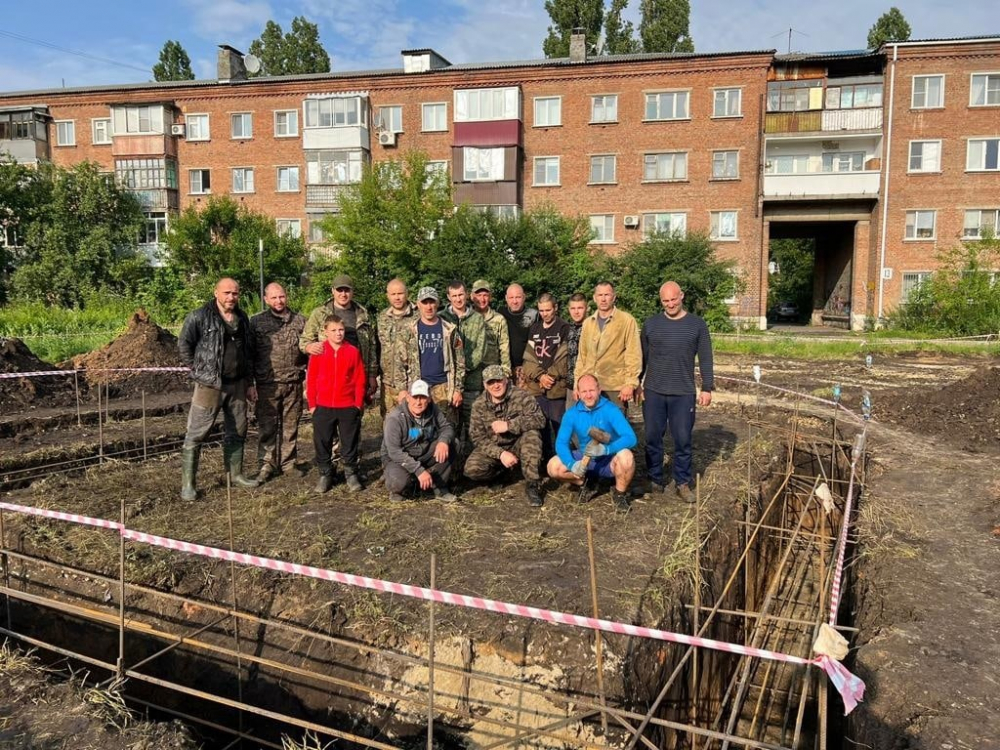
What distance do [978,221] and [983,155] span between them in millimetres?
2765

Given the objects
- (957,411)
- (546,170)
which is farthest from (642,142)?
(957,411)

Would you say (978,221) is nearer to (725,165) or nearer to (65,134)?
(725,165)

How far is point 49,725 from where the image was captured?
3.59 meters

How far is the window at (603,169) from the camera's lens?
107 feet

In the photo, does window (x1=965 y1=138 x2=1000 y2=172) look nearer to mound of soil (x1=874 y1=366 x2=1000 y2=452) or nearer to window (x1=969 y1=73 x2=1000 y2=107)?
window (x1=969 y1=73 x2=1000 y2=107)

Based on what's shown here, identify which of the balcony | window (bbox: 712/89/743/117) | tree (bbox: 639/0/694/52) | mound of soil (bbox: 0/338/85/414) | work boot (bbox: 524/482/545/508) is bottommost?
work boot (bbox: 524/482/545/508)

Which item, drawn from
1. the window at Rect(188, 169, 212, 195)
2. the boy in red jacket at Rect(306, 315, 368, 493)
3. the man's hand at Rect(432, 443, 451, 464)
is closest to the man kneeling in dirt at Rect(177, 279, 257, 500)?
the boy in red jacket at Rect(306, 315, 368, 493)

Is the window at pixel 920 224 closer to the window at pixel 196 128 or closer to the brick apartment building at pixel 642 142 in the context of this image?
the brick apartment building at pixel 642 142

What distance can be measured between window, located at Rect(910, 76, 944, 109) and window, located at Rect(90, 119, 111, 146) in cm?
3975

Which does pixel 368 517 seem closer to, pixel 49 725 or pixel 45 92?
pixel 49 725

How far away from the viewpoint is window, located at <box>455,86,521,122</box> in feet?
108

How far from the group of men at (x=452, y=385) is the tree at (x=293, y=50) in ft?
156

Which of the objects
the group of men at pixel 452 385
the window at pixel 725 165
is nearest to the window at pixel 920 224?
the window at pixel 725 165

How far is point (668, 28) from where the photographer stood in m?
41.1
